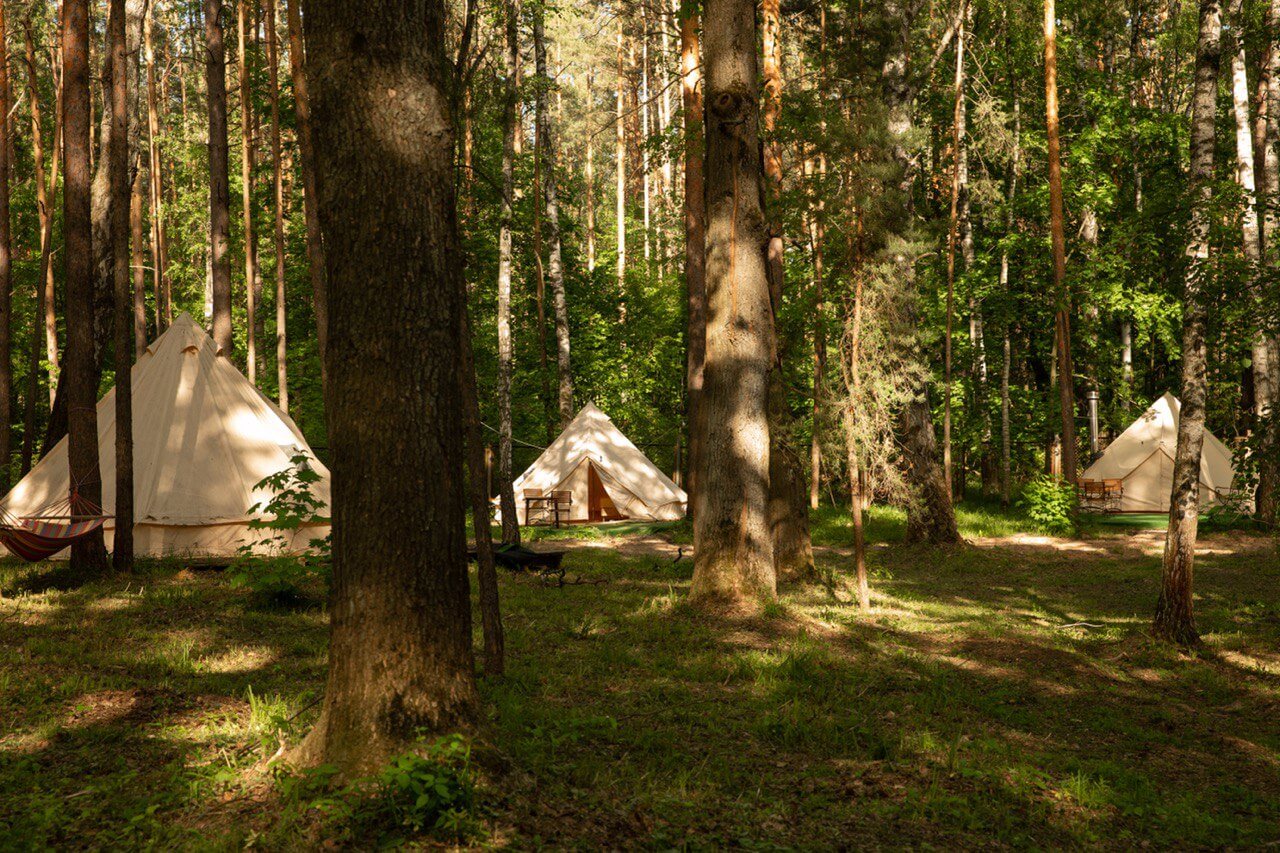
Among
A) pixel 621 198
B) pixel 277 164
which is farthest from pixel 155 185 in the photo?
pixel 621 198

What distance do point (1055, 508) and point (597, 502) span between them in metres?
9.72

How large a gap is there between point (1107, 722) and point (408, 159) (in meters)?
6.02

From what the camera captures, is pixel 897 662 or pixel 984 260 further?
pixel 984 260

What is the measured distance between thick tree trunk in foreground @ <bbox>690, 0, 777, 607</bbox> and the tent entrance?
12204 millimetres

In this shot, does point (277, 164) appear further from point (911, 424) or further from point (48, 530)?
point (911, 424)

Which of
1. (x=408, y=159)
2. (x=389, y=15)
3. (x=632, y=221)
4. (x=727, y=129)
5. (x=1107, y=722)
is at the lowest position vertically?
(x=1107, y=722)

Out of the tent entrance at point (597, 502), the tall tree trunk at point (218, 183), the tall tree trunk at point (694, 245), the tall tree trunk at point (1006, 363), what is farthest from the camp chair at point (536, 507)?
the tall tree trunk at point (1006, 363)

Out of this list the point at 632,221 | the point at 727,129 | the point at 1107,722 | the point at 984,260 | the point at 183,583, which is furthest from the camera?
the point at 632,221

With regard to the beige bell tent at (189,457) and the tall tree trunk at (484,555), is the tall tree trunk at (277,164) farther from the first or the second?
the tall tree trunk at (484,555)

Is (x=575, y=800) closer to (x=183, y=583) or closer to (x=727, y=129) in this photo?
(x=727, y=129)

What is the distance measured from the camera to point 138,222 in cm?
2348

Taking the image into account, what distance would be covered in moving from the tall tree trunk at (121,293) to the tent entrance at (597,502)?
473 inches

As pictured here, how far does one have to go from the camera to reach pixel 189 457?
13375 mm

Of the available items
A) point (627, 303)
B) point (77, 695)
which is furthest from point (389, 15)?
point (627, 303)
